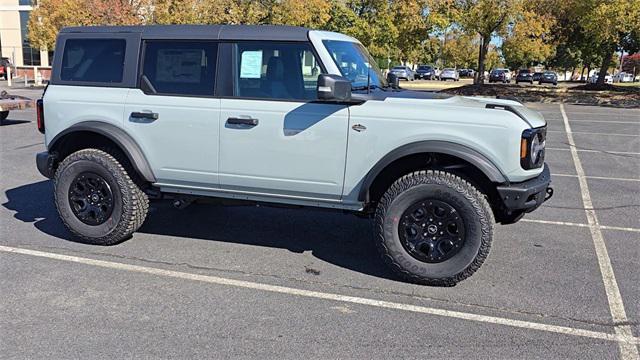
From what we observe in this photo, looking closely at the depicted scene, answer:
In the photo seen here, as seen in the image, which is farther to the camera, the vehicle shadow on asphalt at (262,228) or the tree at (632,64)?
the tree at (632,64)

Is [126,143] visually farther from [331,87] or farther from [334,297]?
[334,297]

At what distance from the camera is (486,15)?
27234 millimetres

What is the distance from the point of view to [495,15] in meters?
27.0

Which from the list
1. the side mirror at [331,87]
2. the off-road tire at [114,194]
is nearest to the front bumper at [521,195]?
the side mirror at [331,87]

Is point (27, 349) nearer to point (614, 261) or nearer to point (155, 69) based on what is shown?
point (155, 69)

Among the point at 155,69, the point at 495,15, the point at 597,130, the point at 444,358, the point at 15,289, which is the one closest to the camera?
the point at 444,358

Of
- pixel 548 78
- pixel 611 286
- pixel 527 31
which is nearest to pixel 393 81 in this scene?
pixel 611 286

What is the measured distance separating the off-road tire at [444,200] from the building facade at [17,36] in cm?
4925

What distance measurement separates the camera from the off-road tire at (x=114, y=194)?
17.1 feet

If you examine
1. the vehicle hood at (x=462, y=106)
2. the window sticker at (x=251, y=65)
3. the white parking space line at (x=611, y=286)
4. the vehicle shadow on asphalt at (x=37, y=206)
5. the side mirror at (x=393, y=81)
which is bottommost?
the vehicle shadow on asphalt at (x=37, y=206)

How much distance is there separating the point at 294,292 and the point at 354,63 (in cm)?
214

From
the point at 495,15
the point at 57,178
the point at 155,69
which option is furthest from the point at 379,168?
the point at 495,15

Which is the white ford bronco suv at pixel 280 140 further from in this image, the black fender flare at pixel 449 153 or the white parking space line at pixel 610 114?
the white parking space line at pixel 610 114

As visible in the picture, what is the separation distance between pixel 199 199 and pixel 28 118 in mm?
13193
